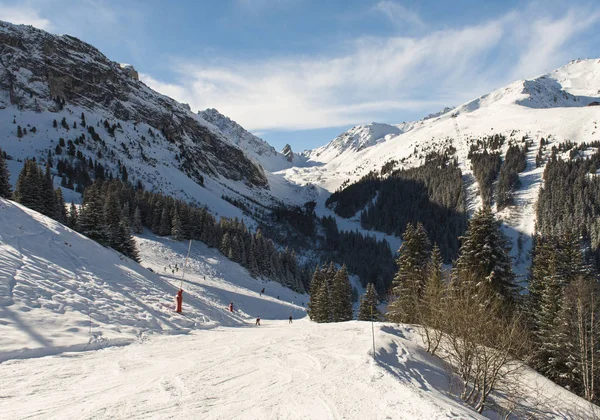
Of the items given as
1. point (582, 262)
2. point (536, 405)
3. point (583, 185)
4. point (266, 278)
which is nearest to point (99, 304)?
point (536, 405)

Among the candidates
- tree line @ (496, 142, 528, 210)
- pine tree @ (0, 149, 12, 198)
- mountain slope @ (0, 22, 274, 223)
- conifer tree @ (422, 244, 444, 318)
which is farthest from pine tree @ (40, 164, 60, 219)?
tree line @ (496, 142, 528, 210)

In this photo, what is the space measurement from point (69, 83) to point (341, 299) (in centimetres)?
17908

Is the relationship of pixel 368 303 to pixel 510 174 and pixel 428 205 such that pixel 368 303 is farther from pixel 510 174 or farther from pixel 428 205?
pixel 428 205

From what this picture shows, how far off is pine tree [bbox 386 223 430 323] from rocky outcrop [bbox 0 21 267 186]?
14473 centimetres

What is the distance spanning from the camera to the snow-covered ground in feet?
21.1

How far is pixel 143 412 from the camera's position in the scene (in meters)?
5.88

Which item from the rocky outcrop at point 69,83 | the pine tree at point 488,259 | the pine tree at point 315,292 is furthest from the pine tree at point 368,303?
the rocky outcrop at point 69,83

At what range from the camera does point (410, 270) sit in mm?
26344

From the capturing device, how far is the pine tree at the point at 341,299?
37688mm

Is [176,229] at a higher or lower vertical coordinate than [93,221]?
lower

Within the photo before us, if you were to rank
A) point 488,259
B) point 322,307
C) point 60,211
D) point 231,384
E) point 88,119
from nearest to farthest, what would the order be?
point 231,384, point 488,259, point 322,307, point 60,211, point 88,119

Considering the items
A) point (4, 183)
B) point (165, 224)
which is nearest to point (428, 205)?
point (165, 224)

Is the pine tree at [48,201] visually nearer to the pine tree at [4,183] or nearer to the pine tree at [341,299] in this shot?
the pine tree at [4,183]

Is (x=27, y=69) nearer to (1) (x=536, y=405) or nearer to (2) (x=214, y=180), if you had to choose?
(2) (x=214, y=180)
